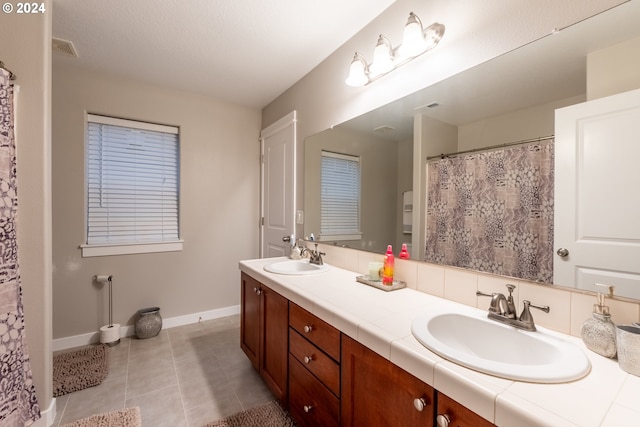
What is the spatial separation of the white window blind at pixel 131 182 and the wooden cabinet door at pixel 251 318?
4.20 ft

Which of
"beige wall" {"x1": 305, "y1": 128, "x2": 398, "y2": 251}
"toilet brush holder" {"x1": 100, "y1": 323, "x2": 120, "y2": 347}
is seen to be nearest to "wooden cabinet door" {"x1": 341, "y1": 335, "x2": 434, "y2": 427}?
"beige wall" {"x1": 305, "y1": 128, "x2": 398, "y2": 251}

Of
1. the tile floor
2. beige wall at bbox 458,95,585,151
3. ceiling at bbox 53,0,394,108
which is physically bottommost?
the tile floor

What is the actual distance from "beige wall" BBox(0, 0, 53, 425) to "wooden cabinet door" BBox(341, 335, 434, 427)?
165cm

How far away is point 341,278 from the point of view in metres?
1.65

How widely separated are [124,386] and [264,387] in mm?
947

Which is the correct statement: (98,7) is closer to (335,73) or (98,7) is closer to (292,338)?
(335,73)

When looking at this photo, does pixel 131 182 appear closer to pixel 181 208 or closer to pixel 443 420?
pixel 181 208

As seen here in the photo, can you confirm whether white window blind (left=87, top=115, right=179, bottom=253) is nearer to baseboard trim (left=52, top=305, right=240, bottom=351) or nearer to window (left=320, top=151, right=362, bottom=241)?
baseboard trim (left=52, top=305, right=240, bottom=351)

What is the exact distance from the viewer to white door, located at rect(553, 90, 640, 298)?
0.82 m

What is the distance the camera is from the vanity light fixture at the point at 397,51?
1.33 m

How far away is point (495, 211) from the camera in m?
1.15

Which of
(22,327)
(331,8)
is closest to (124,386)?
(22,327)

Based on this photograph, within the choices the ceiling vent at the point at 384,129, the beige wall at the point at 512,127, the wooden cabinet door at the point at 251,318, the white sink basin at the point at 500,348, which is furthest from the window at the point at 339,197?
the white sink basin at the point at 500,348

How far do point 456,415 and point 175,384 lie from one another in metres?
1.91
